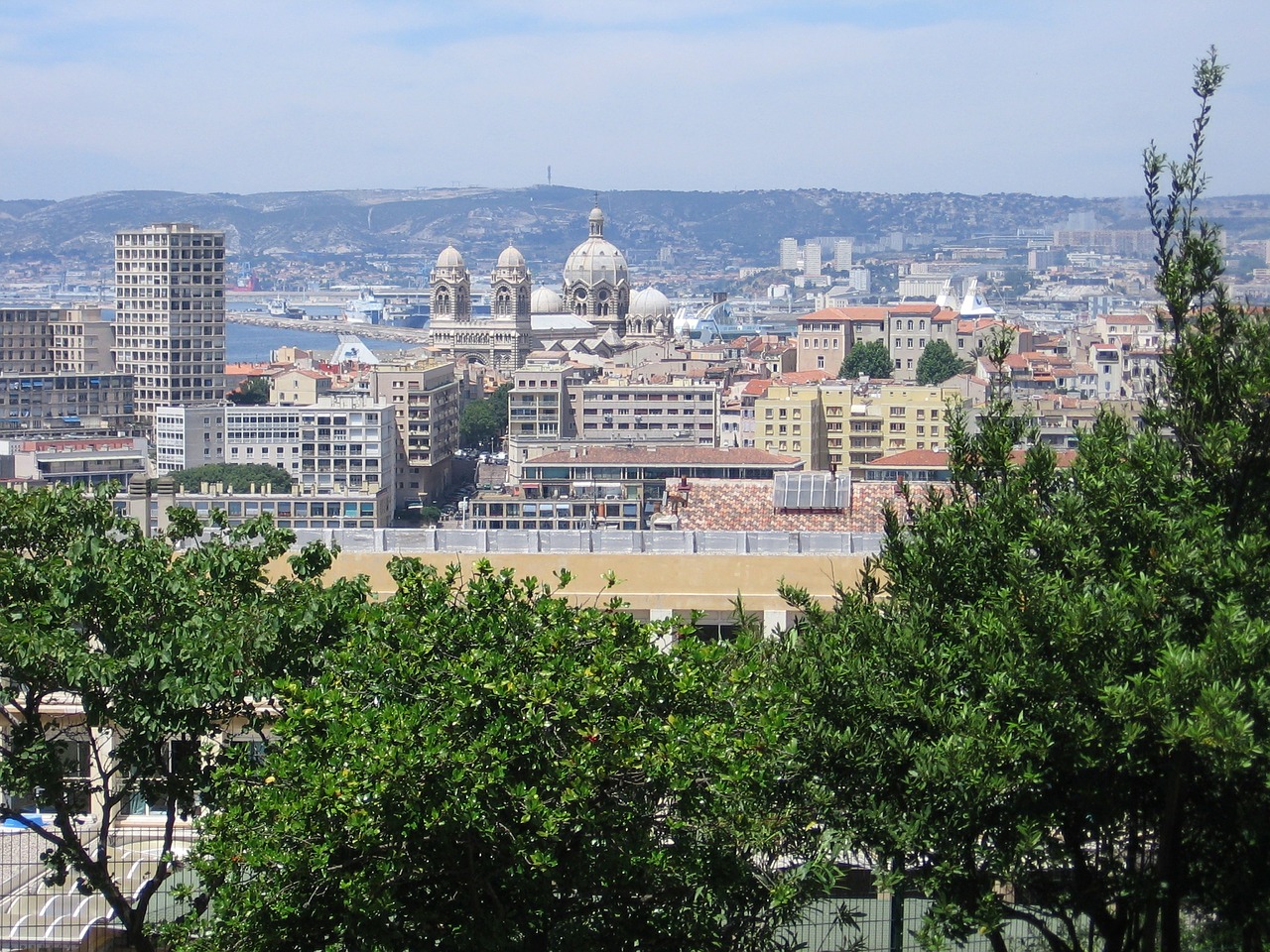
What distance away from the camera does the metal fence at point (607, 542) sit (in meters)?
11.8

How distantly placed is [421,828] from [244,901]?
0.56m

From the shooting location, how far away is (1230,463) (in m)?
5.68

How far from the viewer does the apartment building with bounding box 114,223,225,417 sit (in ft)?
214

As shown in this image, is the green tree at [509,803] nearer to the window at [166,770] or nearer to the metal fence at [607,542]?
the window at [166,770]

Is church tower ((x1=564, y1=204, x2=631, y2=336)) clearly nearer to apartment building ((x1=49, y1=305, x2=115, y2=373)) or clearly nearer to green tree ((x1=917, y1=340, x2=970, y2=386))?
apartment building ((x1=49, y1=305, x2=115, y2=373))

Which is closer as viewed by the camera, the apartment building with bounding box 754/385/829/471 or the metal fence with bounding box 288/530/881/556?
the metal fence with bounding box 288/530/881/556

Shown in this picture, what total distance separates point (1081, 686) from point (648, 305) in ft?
271

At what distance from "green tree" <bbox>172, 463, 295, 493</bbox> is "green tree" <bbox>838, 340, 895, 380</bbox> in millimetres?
20591

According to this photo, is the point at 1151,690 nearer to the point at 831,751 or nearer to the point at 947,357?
the point at 831,751

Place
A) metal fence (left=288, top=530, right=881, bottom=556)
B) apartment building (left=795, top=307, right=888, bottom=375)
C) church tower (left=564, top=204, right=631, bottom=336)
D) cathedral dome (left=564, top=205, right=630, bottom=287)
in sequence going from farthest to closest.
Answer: cathedral dome (left=564, top=205, right=630, bottom=287), church tower (left=564, top=204, right=631, bottom=336), apartment building (left=795, top=307, right=888, bottom=375), metal fence (left=288, top=530, right=881, bottom=556)

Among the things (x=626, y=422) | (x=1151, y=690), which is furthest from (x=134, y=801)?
(x=626, y=422)

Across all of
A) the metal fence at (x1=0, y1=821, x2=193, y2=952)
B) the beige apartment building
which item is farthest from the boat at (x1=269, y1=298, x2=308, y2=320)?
the metal fence at (x1=0, y1=821, x2=193, y2=952)

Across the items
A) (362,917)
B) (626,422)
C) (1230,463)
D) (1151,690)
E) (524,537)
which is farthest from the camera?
(626,422)

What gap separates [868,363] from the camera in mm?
63375
